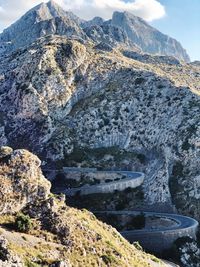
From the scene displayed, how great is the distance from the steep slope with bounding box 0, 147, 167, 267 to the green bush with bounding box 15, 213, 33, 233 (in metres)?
0.11

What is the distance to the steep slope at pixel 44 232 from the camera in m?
55.0

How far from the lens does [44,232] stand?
198 ft

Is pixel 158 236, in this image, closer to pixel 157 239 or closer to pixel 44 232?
pixel 157 239

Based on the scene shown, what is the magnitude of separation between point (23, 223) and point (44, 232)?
2.67m

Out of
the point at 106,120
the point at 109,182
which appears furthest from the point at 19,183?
the point at 106,120

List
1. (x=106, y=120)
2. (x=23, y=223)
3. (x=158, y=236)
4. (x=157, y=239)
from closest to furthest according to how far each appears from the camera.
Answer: (x=23, y=223), (x=157, y=239), (x=158, y=236), (x=106, y=120)

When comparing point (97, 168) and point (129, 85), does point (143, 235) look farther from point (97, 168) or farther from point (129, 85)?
point (129, 85)

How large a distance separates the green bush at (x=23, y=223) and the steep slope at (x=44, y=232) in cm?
11

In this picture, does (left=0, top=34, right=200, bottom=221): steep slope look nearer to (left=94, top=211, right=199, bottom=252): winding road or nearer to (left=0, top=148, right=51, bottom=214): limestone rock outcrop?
(left=94, top=211, right=199, bottom=252): winding road

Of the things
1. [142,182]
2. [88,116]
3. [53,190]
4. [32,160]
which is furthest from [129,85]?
[32,160]

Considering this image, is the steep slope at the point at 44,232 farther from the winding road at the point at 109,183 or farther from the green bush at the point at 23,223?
the winding road at the point at 109,183

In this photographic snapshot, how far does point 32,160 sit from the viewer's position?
2719 inches

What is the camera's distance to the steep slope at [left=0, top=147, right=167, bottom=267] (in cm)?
5497

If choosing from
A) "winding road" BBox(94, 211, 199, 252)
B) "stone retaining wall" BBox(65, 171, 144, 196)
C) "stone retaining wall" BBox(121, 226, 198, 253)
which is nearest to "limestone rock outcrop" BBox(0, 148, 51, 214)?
"stone retaining wall" BBox(121, 226, 198, 253)
